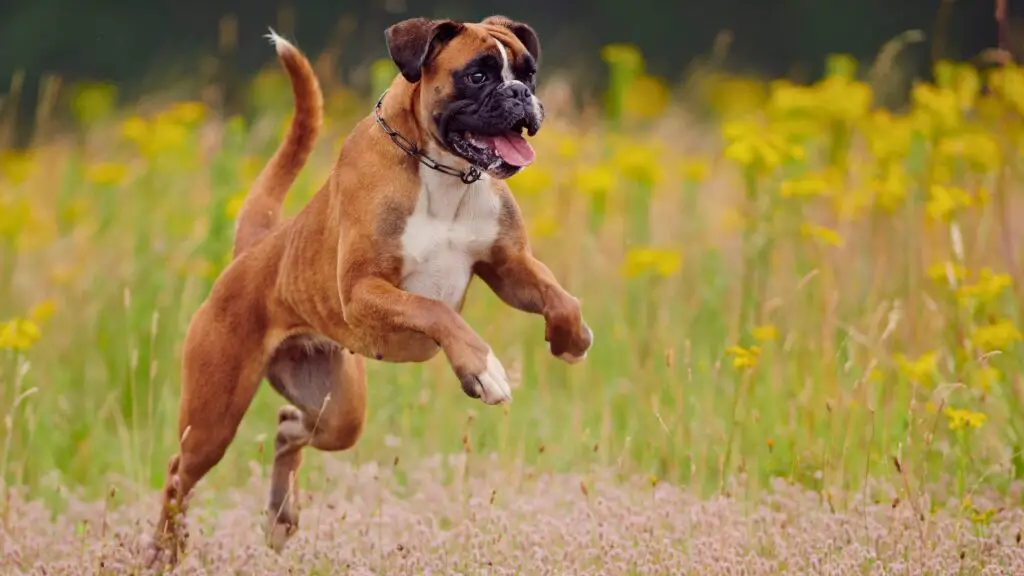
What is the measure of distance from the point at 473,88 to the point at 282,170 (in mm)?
1224

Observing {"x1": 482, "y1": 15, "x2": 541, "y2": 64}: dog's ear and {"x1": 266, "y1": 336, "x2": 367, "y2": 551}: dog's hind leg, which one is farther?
{"x1": 266, "y1": 336, "x2": 367, "y2": 551}: dog's hind leg

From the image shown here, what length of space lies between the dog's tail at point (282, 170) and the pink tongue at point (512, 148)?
1.11m

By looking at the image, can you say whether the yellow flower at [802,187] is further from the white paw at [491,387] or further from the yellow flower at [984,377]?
the white paw at [491,387]

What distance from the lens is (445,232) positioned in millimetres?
4230

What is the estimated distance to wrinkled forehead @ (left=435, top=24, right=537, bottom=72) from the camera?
13.5 feet

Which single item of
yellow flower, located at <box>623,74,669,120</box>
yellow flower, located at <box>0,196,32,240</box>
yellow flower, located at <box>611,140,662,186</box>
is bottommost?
yellow flower, located at <box>0,196,32,240</box>

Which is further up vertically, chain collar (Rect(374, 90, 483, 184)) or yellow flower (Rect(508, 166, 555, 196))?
yellow flower (Rect(508, 166, 555, 196))

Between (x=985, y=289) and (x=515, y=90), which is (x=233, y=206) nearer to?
(x=515, y=90)

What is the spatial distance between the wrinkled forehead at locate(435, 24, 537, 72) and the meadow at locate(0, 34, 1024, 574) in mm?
969

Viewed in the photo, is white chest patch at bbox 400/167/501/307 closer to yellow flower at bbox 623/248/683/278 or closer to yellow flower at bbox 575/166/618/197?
yellow flower at bbox 623/248/683/278

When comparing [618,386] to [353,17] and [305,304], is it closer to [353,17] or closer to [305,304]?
[305,304]

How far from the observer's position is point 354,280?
166 inches

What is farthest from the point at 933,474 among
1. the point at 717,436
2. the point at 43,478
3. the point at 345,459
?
the point at 43,478

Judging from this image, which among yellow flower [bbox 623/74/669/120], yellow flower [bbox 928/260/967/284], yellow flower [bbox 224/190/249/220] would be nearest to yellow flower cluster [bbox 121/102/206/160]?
yellow flower [bbox 224/190/249/220]
